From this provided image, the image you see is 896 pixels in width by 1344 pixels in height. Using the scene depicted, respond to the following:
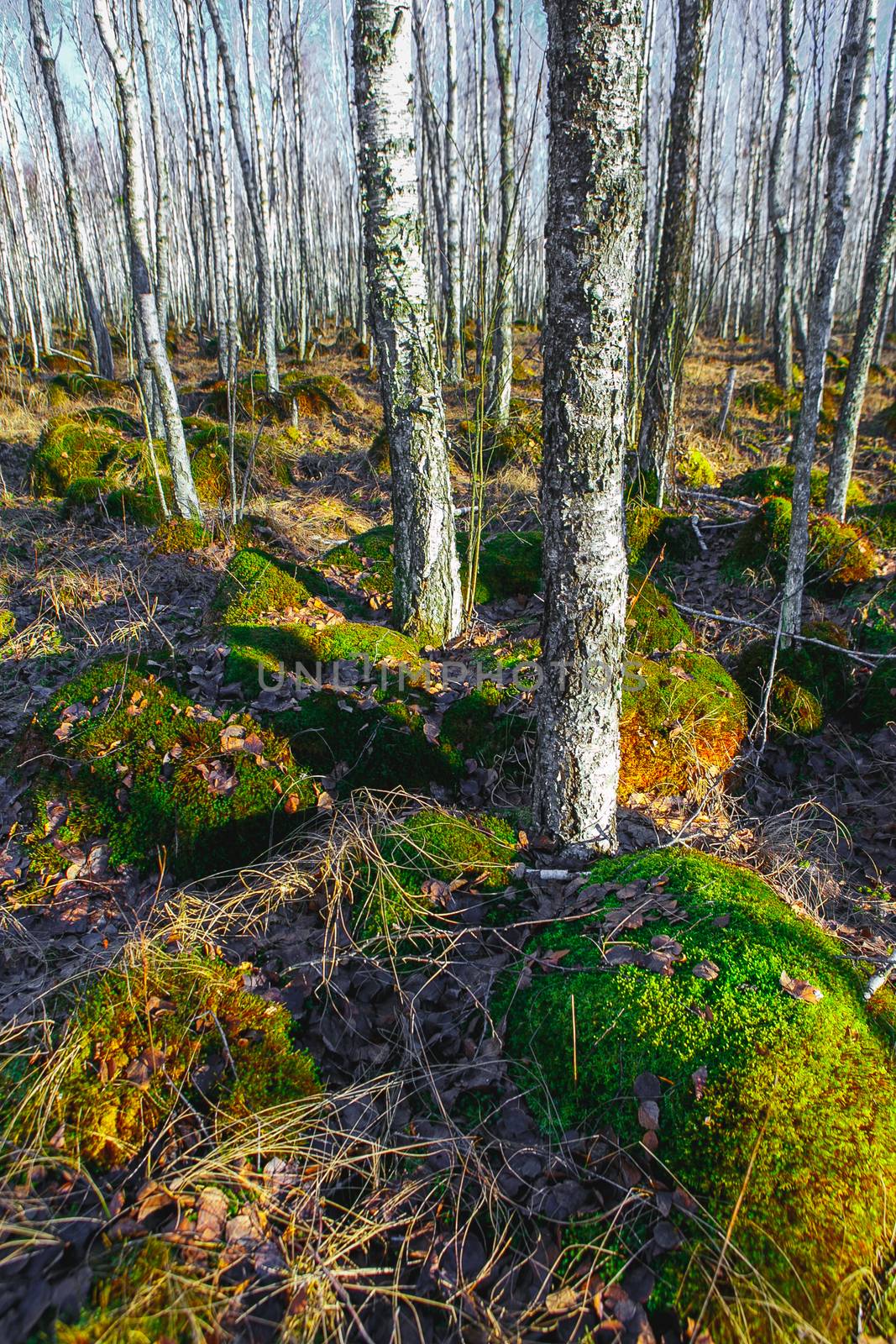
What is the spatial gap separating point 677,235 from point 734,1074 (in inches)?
298

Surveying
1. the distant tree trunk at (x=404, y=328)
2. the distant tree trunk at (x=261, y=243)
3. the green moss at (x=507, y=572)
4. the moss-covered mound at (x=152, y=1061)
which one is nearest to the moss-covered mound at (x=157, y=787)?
the moss-covered mound at (x=152, y=1061)

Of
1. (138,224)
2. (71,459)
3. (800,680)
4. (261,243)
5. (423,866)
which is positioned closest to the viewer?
(423,866)

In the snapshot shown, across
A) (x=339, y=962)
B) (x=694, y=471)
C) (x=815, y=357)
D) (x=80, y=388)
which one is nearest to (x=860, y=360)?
(x=694, y=471)

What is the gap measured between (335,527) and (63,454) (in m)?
4.26

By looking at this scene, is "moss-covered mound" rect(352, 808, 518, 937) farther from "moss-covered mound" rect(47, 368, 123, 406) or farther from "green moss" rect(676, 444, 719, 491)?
"moss-covered mound" rect(47, 368, 123, 406)

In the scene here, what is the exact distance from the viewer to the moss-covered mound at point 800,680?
15.3ft

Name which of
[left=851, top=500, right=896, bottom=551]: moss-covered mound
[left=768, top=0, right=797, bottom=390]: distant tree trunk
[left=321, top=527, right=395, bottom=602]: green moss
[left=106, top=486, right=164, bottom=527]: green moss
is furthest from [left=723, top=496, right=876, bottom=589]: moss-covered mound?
[left=768, top=0, right=797, bottom=390]: distant tree trunk

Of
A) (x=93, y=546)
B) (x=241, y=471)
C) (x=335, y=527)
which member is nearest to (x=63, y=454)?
(x=241, y=471)

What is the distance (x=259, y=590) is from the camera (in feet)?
16.4

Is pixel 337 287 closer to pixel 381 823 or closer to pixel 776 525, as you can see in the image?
pixel 776 525

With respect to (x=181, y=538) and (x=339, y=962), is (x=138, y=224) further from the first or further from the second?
(x=339, y=962)

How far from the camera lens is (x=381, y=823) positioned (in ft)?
10.2

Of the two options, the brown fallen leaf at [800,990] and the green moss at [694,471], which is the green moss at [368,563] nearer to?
the brown fallen leaf at [800,990]

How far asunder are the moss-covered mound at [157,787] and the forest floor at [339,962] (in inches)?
0.7
